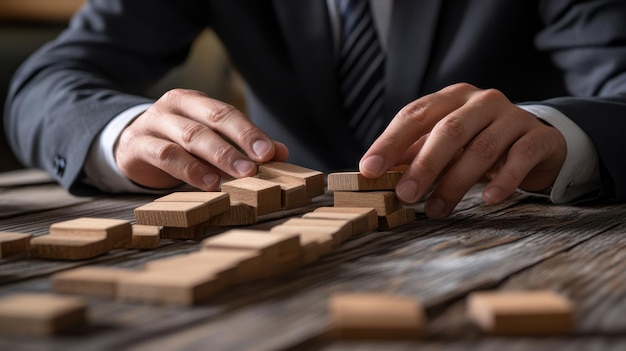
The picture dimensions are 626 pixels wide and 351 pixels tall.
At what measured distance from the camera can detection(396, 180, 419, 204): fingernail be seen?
103 cm

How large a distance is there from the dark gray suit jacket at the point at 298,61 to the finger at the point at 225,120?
204 mm

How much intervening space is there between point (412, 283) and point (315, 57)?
4.25 feet

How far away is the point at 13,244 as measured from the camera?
889mm

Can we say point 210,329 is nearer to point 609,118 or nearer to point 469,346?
point 469,346

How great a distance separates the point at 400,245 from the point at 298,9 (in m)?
1.18

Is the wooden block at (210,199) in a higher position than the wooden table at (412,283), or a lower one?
higher

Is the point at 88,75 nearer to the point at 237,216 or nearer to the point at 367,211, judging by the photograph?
the point at 237,216

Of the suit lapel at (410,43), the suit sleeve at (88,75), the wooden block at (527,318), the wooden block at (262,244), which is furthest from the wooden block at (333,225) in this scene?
the suit lapel at (410,43)

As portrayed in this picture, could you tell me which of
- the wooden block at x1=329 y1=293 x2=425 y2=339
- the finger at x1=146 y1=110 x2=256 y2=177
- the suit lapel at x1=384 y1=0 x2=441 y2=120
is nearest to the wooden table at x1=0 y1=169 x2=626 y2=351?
the wooden block at x1=329 y1=293 x2=425 y2=339

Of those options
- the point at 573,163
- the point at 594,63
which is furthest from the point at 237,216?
the point at 594,63

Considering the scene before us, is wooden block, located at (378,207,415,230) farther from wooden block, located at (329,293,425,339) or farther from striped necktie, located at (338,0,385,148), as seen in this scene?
striped necktie, located at (338,0,385,148)

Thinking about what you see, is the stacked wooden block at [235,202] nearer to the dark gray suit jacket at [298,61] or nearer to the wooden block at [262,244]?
the wooden block at [262,244]

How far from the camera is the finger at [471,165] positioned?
3.58 ft

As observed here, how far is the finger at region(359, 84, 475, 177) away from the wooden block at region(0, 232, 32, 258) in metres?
0.46
